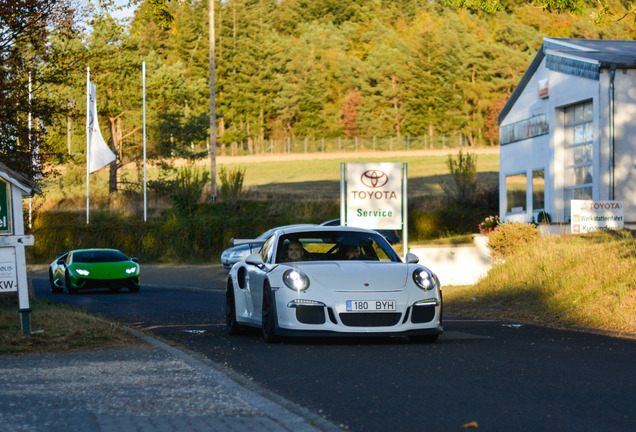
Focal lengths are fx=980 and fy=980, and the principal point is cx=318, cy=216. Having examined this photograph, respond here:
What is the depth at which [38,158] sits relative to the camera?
21.6 m

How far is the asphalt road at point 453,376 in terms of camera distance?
21.9 ft

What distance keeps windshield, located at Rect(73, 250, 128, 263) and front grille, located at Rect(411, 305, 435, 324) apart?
17.3m

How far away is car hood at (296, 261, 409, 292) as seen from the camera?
11203 mm

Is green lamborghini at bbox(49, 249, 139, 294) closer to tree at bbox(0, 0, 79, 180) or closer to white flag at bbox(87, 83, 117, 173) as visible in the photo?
tree at bbox(0, 0, 79, 180)

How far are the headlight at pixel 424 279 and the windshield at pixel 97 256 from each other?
17.1 metres

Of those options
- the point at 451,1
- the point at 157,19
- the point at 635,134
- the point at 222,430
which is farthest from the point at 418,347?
the point at 635,134

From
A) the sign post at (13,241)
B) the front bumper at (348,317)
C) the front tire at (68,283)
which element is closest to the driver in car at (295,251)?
the front bumper at (348,317)

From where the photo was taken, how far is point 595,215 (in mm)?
23656

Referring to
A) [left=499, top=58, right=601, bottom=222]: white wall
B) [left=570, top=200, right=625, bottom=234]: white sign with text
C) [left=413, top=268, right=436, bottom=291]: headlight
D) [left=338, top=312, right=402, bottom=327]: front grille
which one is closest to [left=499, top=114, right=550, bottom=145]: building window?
[left=499, top=58, right=601, bottom=222]: white wall

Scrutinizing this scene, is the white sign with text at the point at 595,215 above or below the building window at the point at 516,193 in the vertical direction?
below

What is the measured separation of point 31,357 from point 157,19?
30.3 feet

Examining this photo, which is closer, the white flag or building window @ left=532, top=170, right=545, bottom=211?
building window @ left=532, top=170, right=545, bottom=211

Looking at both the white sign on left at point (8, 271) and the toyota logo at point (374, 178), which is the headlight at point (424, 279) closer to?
the white sign on left at point (8, 271)

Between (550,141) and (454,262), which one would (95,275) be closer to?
(454,262)
